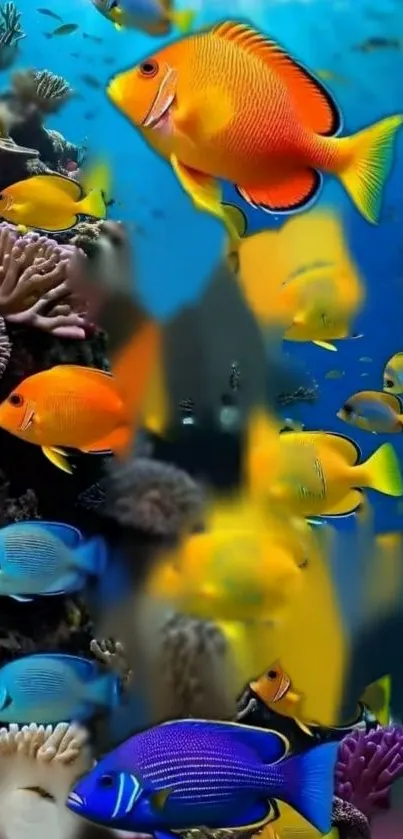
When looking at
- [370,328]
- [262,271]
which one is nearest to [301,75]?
[262,271]

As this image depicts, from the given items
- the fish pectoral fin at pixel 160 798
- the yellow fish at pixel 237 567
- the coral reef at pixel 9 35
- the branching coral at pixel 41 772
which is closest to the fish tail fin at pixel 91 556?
the yellow fish at pixel 237 567

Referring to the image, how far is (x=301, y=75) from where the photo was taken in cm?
164

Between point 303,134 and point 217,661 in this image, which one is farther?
point 217,661

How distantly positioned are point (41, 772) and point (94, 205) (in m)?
1.17

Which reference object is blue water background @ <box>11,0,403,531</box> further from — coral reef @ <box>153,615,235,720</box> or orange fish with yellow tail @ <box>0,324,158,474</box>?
coral reef @ <box>153,615,235,720</box>

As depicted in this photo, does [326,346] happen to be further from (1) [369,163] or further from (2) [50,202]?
(2) [50,202]

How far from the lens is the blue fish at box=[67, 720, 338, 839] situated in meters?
1.64

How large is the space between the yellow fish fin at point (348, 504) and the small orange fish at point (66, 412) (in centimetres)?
45

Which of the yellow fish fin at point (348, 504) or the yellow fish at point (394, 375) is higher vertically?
the yellow fish at point (394, 375)

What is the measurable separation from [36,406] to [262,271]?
532 millimetres

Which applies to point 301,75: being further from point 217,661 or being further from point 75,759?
point 75,759

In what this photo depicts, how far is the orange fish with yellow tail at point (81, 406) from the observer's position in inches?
66.1

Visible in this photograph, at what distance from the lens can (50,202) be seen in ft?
5.59

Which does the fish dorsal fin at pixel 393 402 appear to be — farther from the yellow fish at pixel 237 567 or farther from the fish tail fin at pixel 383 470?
the yellow fish at pixel 237 567
